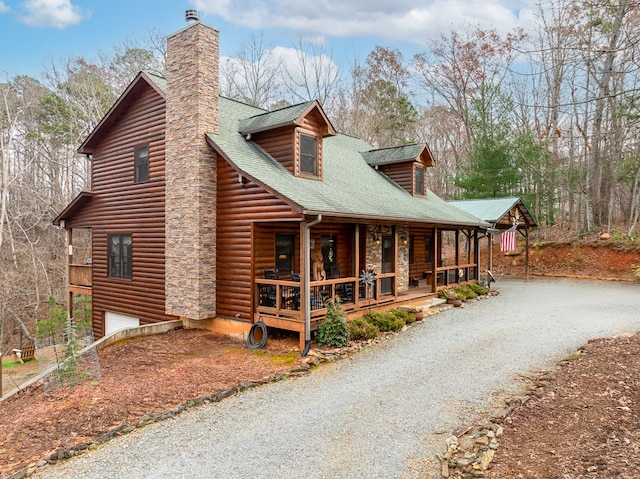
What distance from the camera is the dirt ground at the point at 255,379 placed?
440 cm

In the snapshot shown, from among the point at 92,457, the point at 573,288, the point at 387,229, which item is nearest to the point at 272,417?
the point at 92,457

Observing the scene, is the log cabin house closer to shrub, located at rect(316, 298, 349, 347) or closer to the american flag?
shrub, located at rect(316, 298, 349, 347)

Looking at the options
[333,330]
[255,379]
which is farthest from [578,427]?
[333,330]

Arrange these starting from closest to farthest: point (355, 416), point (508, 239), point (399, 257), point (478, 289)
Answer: point (355, 416), point (399, 257), point (478, 289), point (508, 239)

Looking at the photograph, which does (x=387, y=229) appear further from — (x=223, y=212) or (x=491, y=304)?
(x=223, y=212)

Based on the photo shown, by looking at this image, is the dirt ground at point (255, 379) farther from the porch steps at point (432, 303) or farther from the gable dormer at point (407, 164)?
the gable dormer at point (407, 164)

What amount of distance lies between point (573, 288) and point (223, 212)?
1635 centimetres

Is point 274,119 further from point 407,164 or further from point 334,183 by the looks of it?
point 407,164

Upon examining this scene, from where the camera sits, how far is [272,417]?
19.2 feet

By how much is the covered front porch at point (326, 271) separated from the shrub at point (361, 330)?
582 millimetres

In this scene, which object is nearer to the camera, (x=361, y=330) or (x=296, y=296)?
(x=361, y=330)

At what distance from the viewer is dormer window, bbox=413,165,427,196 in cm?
1633

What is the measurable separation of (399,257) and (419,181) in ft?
12.1

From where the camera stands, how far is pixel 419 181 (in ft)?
55.0
